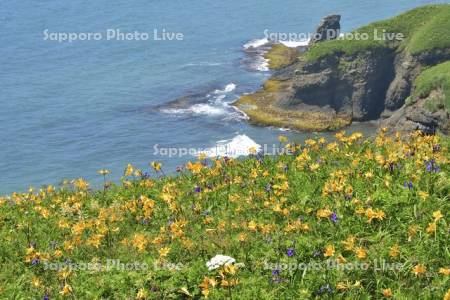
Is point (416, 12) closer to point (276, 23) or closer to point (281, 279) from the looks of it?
point (276, 23)

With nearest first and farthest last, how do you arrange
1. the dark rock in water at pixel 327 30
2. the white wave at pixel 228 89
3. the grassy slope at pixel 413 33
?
the grassy slope at pixel 413 33 → the white wave at pixel 228 89 → the dark rock in water at pixel 327 30

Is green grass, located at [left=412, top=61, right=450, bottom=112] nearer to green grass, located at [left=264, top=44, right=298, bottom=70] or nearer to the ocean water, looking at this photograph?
the ocean water

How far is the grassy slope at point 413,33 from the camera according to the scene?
218 feet

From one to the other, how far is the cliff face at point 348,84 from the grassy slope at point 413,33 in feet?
0.38

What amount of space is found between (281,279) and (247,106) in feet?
207

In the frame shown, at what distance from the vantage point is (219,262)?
9477 mm

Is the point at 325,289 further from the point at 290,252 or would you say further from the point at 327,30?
the point at 327,30

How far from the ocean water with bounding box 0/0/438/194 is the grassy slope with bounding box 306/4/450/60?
1036 centimetres

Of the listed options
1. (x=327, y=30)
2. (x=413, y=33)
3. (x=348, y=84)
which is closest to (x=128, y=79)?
(x=327, y=30)

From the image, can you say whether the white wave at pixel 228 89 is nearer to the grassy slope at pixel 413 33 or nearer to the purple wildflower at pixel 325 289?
the grassy slope at pixel 413 33

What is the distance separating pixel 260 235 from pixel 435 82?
5090 centimetres

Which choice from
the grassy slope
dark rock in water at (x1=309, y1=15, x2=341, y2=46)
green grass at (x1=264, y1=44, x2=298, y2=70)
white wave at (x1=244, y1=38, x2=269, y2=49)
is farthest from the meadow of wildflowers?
white wave at (x1=244, y1=38, x2=269, y2=49)

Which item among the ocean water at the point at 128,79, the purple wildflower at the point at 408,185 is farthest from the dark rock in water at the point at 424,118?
the purple wildflower at the point at 408,185

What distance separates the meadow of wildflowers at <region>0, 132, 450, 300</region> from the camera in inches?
358
